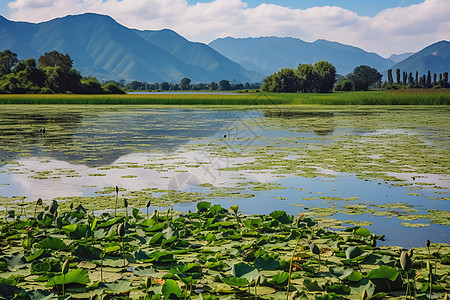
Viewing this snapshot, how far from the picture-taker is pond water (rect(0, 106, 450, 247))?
619 cm

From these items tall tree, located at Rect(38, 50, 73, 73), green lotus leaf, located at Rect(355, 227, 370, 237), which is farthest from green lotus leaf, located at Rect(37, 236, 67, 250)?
tall tree, located at Rect(38, 50, 73, 73)

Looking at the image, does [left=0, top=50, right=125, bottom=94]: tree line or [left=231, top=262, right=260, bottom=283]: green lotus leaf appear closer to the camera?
[left=231, top=262, right=260, bottom=283]: green lotus leaf

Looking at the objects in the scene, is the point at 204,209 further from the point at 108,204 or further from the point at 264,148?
the point at 264,148

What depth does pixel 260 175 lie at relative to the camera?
8.70 metres

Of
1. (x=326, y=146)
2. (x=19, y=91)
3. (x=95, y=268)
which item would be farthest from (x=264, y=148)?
(x=19, y=91)

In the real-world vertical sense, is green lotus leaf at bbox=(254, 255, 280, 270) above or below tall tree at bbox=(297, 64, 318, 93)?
below

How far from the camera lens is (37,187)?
7.54 m

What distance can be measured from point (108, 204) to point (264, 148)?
6953 millimetres

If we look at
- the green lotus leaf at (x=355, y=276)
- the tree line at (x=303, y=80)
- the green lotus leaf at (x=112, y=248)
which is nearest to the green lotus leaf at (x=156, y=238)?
the green lotus leaf at (x=112, y=248)

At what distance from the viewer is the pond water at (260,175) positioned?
6.19 meters

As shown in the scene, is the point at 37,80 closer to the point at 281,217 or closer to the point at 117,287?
the point at 281,217

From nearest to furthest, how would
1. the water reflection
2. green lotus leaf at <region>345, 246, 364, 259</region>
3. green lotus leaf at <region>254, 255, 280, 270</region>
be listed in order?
green lotus leaf at <region>254, 255, 280, 270</region> → green lotus leaf at <region>345, 246, 364, 259</region> → the water reflection

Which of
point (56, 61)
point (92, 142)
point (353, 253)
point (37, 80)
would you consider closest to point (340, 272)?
point (353, 253)

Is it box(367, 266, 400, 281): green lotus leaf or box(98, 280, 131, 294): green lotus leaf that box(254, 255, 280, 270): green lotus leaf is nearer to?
box(367, 266, 400, 281): green lotus leaf
